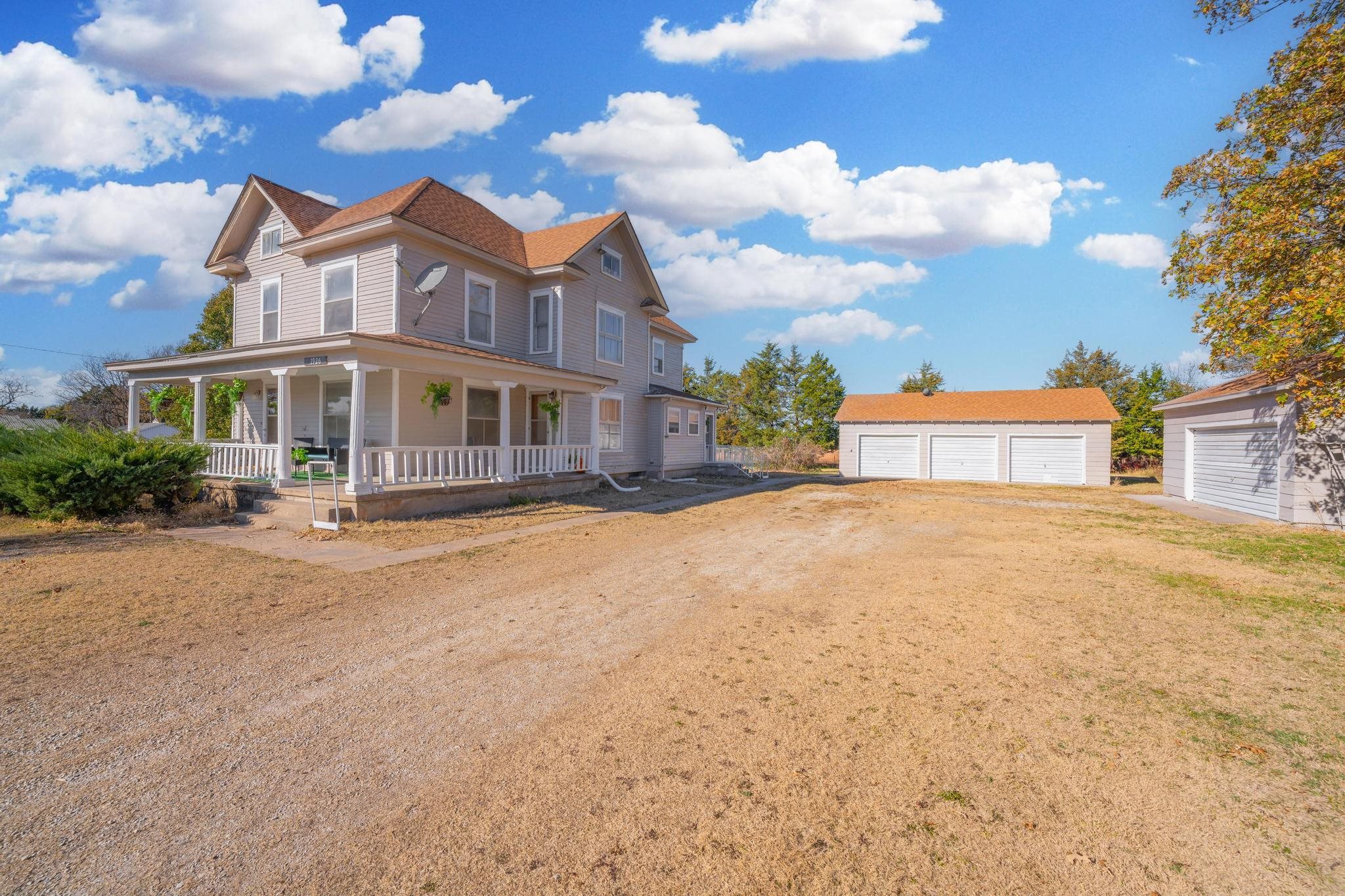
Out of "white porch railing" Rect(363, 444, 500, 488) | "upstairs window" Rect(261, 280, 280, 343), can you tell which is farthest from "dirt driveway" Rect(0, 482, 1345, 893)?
"upstairs window" Rect(261, 280, 280, 343)

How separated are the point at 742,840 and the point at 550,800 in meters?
0.92

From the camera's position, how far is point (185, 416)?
1917 cm

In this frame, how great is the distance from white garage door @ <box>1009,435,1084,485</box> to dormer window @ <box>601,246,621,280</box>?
18.6 meters

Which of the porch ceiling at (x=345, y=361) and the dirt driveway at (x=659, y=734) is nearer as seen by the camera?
the dirt driveway at (x=659, y=734)

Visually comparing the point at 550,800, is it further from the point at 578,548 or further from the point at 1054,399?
the point at 1054,399

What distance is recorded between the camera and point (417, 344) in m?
12.3

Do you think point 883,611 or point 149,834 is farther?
point 883,611

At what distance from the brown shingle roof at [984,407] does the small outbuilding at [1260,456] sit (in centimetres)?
619

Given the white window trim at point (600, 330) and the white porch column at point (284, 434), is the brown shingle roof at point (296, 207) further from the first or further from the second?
the white window trim at point (600, 330)

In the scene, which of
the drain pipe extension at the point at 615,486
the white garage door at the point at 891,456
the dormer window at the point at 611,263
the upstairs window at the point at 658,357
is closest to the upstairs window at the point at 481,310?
the dormer window at the point at 611,263

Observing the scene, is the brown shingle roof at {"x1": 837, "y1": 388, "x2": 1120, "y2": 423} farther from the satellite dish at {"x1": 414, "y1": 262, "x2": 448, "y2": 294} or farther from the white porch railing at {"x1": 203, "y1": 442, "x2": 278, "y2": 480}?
the white porch railing at {"x1": 203, "y1": 442, "x2": 278, "y2": 480}

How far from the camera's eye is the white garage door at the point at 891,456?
2791 cm

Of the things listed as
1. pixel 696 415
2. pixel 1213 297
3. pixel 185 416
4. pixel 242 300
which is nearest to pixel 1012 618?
pixel 1213 297

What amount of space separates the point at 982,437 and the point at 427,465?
929 inches
